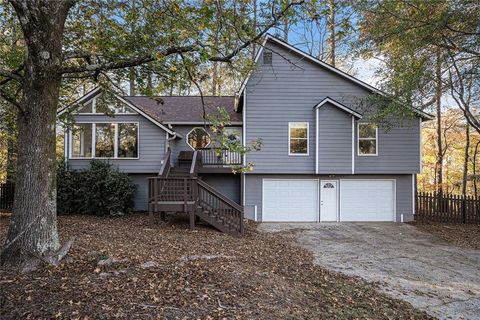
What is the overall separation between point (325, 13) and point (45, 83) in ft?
15.6

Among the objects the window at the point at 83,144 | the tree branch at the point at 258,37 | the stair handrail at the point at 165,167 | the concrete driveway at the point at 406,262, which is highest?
the tree branch at the point at 258,37

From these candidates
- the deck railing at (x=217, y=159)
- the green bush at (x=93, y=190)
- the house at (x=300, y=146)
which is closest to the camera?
the green bush at (x=93, y=190)

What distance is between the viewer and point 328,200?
46.0ft

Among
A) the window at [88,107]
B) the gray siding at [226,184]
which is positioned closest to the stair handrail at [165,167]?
the gray siding at [226,184]

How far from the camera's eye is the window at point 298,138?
13688mm

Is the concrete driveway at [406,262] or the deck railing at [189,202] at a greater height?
the deck railing at [189,202]

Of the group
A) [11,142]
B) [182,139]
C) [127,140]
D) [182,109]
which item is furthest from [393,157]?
[11,142]

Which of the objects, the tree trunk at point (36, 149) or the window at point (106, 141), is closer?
the tree trunk at point (36, 149)

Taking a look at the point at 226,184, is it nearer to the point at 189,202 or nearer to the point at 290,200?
the point at 290,200

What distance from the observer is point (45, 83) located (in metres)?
4.76

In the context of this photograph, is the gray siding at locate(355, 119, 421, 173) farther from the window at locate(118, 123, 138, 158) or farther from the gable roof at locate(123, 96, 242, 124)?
the window at locate(118, 123, 138, 158)

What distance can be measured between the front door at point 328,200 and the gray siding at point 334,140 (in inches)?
31.7

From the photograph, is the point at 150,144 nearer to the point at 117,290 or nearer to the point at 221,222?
the point at 221,222

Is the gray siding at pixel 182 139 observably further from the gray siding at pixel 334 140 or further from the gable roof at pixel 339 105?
the gable roof at pixel 339 105
